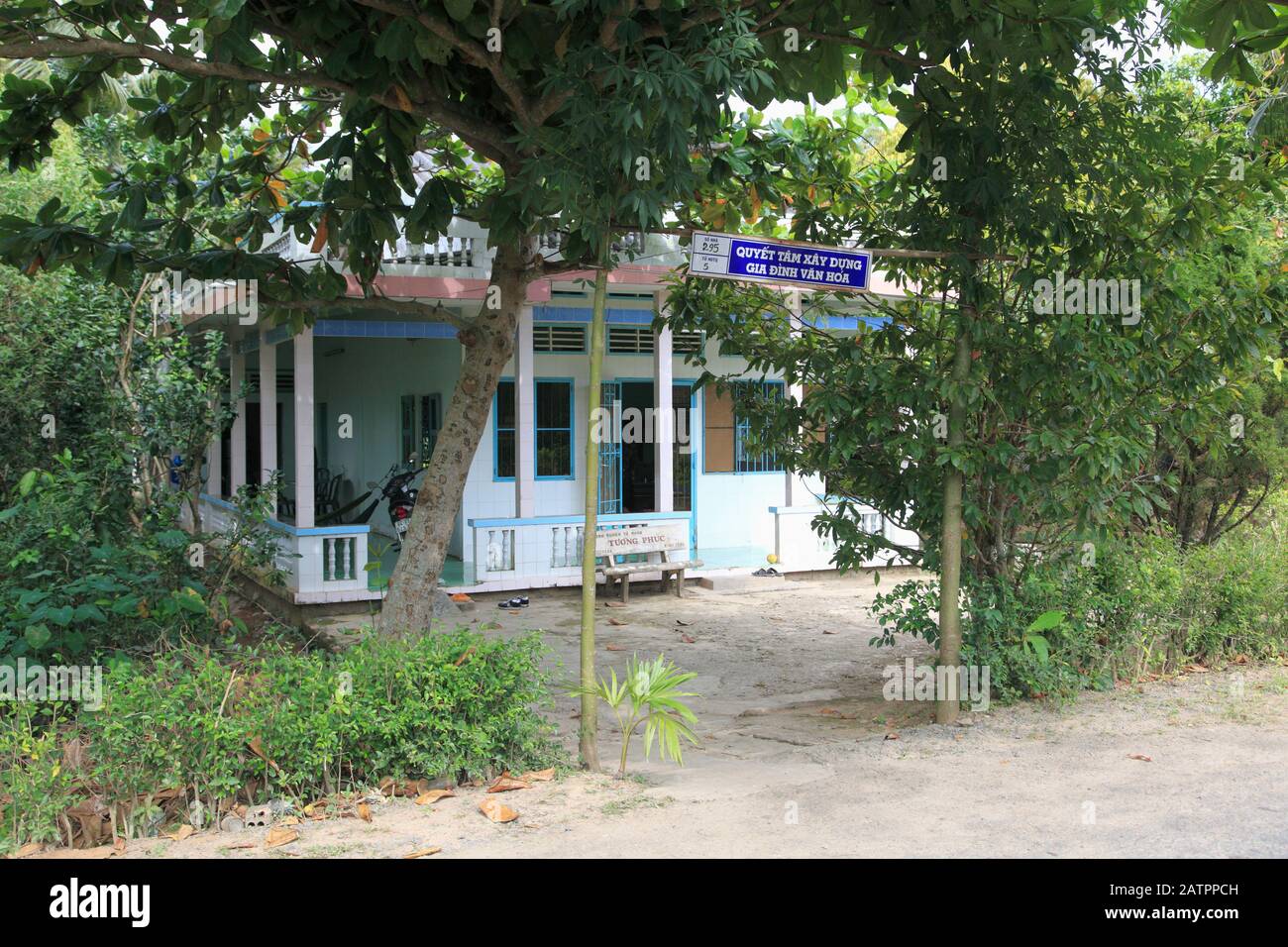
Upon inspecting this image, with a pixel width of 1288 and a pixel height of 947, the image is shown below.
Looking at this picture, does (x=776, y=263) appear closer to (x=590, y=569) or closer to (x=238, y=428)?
(x=590, y=569)

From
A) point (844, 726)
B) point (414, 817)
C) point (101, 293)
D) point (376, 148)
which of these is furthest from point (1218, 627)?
point (101, 293)

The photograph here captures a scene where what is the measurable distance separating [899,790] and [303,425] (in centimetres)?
806

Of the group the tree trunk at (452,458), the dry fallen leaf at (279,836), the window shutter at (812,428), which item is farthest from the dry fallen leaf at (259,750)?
the window shutter at (812,428)

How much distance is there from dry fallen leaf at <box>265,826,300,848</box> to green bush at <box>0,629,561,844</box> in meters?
0.28

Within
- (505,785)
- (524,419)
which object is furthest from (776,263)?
(524,419)

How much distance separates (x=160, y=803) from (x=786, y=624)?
7.45 m

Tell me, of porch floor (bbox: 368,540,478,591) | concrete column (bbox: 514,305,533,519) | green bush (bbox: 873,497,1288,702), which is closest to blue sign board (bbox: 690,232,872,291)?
green bush (bbox: 873,497,1288,702)

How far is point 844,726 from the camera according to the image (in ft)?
23.9

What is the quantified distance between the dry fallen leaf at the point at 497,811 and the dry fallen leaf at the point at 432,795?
0.25 metres

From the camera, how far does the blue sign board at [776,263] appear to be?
6.02 m

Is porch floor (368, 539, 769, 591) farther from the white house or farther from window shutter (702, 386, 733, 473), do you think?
window shutter (702, 386, 733, 473)

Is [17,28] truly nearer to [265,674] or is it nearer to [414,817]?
[265,674]

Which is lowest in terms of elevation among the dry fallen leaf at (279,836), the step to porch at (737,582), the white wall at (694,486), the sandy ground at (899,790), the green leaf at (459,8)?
the sandy ground at (899,790)

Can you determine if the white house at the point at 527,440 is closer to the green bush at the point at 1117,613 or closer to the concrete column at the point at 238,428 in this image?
the concrete column at the point at 238,428
